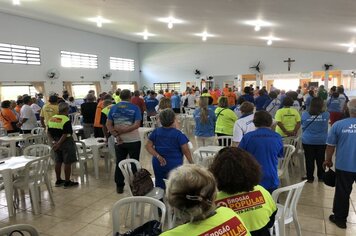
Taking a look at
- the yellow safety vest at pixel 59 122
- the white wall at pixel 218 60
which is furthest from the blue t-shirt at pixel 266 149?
the white wall at pixel 218 60

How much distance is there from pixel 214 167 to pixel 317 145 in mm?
2897

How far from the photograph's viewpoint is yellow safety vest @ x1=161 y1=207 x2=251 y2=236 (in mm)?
1108

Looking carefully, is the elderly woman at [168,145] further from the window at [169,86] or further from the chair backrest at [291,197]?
the window at [169,86]

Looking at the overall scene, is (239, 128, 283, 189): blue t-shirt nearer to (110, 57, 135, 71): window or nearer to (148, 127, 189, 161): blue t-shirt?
(148, 127, 189, 161): blue t-shirt

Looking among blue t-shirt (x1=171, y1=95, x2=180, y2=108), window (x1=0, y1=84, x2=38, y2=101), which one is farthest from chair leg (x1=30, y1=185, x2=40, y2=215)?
window (x1=0, y1=84, x2=38, y2=101)

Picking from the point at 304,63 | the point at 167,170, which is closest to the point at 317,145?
the point at 167,170

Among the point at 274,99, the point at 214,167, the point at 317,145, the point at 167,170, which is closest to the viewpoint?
the point at 214,167

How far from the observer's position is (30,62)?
10.3 metres

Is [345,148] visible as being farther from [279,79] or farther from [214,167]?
[279,79]

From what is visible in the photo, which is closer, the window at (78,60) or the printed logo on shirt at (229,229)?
the printed logo on shirt at (229,229)

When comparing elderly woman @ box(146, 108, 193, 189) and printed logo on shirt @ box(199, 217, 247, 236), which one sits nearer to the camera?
→ printed logo on shirt @ box(199, 217, 247, 236)

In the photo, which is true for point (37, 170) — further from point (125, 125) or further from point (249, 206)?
point (249, 206)

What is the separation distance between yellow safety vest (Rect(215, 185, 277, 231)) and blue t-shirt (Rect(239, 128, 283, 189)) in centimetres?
87

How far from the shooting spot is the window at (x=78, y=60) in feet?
38.4
